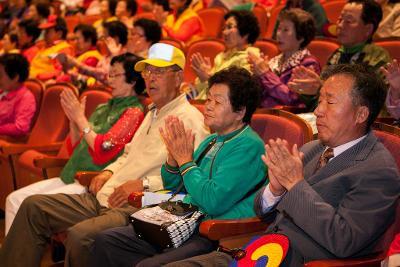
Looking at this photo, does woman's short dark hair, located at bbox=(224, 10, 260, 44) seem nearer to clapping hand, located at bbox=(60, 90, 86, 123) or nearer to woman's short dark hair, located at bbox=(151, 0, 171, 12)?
clapping hand, located at bbox=(60, 90, 86, 123)

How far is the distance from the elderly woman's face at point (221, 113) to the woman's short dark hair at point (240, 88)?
0.02m

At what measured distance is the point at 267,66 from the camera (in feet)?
11.2

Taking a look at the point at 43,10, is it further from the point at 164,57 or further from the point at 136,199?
the point at 136,199

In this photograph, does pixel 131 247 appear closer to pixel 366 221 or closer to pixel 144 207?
pixel 144 207

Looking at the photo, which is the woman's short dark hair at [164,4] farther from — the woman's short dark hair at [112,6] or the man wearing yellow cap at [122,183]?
the man wearing yellow cap at [122,183]

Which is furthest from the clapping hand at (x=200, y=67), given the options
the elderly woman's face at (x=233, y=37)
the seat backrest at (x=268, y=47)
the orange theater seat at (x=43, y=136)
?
the orange theater seat at (x=43, y=136)

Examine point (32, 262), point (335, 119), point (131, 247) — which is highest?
point (335, 119)

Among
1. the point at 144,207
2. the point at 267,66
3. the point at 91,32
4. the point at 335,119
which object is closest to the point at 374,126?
the point at 335,119

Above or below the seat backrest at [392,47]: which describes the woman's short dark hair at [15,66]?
below

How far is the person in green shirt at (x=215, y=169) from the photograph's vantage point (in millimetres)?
2373

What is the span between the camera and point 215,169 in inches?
98.0

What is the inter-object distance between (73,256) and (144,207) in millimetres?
385

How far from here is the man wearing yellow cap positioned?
2914mm

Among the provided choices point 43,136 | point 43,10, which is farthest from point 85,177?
point 43,10
